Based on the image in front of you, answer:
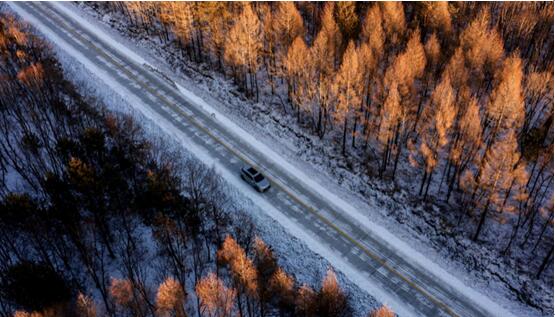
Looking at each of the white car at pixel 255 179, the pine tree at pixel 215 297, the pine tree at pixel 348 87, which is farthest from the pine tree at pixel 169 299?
the pine tree at pixel 348 87

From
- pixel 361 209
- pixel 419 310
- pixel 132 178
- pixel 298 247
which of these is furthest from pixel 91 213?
pixel 419 310

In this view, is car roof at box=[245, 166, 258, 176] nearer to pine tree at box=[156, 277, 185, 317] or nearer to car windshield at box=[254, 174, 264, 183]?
car windshield at box=[254, 174, 264, 183]

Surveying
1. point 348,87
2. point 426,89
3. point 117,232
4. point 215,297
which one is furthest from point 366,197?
point 117,232

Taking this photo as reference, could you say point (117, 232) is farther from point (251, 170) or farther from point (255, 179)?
point (251, 170)

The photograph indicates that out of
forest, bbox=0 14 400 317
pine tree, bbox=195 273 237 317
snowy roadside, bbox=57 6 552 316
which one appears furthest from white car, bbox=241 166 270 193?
pine tree, bbox=195 273 237 317

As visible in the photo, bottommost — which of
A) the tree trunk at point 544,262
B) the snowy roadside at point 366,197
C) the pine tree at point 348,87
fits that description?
the tree trunk at point 544,262

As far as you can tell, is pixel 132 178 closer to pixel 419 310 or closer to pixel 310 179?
pixel 310 179

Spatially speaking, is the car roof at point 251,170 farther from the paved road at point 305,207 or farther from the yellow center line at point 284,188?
the yellow center line at point 284,188
